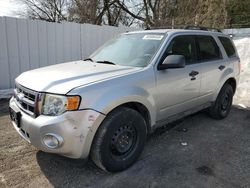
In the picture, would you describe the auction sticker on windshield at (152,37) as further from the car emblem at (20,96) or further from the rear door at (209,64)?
the car emblem at (20,96)

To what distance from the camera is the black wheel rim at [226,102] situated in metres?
5.51

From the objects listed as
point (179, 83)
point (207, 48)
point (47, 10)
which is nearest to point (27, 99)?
point (179, 83)

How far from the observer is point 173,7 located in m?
14.4

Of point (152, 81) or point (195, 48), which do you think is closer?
point (152, 81)

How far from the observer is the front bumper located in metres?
2.79

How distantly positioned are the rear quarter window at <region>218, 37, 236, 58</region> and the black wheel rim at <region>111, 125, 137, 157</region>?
3.02 m

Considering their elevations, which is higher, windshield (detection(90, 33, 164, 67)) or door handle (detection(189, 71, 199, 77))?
windshield (detection(90, 33, 164, 67))

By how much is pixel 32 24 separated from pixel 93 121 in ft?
16.9

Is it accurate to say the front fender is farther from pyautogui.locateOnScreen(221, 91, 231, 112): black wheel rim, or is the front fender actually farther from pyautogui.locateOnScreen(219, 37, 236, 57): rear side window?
pyautogui.locateOnScreen(219, 37, 236, 57): rear side window

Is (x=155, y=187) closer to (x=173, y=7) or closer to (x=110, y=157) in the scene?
(x=110, y=157)

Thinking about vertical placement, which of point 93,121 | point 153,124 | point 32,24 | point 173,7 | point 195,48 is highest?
point 173,7

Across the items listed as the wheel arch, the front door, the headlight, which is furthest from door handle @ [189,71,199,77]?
the headlight

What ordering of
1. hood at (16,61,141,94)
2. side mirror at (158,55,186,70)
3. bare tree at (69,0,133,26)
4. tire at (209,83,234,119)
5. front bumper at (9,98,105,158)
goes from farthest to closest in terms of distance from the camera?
bare tree at (69,0,133,26), tire at (209,83,234,119), side mirror at (158,55,186,70), hood at (16,61,141,94), front bumper at (9,98,105,158)

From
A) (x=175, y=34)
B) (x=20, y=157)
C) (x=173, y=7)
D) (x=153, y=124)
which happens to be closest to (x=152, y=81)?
(x=153, y=124)
